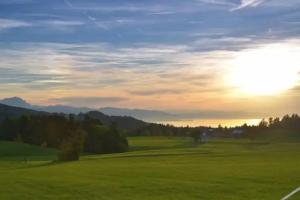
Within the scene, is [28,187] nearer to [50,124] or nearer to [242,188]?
[242,188]

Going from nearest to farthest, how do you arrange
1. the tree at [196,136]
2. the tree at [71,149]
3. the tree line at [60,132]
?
the tree at [71,149], the tree line at [60,132], the tree at [196,136]

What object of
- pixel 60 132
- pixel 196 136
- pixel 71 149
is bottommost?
pixel 71 149

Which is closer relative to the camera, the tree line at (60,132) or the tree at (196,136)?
the tree line at (60,132)

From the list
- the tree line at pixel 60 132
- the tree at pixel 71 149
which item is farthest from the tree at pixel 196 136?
the tree at pixel 71 149

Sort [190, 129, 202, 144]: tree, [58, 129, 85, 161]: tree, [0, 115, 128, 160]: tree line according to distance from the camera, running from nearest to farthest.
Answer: [58, 129, 85, 161]: tree → [0, 115, 128, 160]: tree line → [190, 129, 202, 144]: tree

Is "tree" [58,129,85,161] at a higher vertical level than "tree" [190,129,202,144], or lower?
lower

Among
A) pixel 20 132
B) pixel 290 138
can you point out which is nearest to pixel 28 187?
pixel 20 132

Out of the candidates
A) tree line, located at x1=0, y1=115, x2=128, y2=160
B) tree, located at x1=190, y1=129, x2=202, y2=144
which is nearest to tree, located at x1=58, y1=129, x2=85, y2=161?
tree line, located at x1=0, y1=115, x2=128, y2=160

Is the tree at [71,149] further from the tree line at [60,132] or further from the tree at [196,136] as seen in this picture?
the tree at [196,136]

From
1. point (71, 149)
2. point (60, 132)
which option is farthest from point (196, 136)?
point (71, 149)

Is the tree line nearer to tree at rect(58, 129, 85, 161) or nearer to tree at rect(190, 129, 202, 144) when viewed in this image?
tree at rect(190, 129, 202, 144)

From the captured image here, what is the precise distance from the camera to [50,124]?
447ft

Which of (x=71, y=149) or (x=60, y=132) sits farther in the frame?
(x=60, y=132)

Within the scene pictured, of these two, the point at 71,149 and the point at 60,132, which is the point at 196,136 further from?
the point at 71,149
